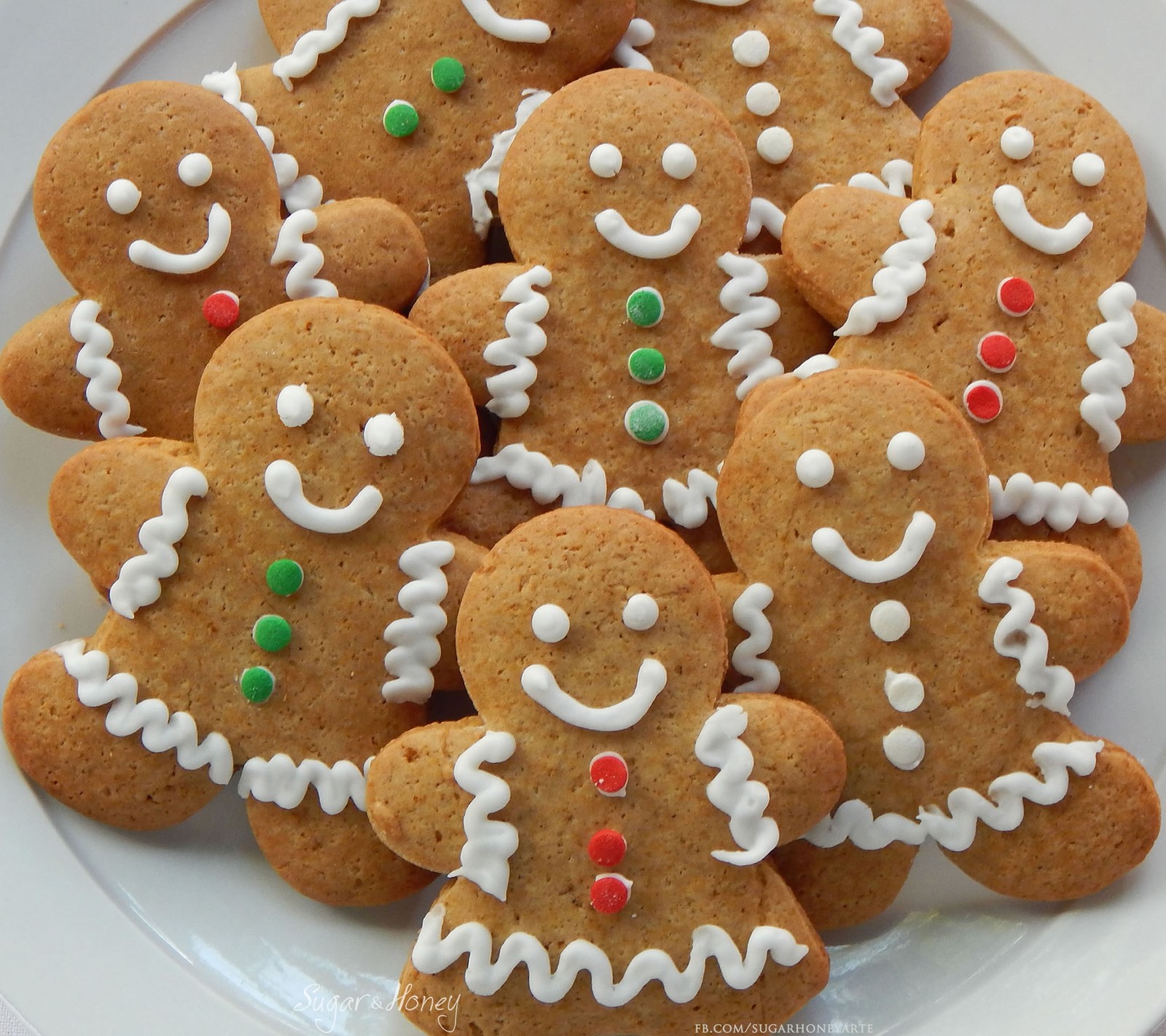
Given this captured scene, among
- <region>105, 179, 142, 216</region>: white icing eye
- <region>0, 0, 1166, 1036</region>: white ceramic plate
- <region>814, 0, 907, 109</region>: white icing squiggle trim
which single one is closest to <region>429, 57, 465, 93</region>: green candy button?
<region>0, 0, 1166, 1036</region>: white ceramic plate

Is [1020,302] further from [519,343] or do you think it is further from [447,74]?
[447,74]

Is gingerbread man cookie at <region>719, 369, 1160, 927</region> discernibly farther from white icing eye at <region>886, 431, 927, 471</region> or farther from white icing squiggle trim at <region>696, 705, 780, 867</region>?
white icing squiggle trim at <region>696, 705, 780, 867</region>

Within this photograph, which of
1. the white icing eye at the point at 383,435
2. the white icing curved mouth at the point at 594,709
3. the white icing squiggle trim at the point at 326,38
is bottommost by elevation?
the white icing curved mouth at the point at 594,709

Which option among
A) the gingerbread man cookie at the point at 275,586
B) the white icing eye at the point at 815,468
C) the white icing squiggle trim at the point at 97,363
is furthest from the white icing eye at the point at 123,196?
the white icing eye at the point at 815,468

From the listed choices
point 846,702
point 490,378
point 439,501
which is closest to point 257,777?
point 439,501

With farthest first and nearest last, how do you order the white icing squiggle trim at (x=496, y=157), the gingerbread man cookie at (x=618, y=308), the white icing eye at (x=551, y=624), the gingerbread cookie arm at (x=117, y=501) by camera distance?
the white icing squiggle trim at (x=496, y=157) < the gingerbread man cookie at (x=618, y=308) < the gingerbread cookie arm at (x=117, y=501) < the white icing eye at (x=551, y=624)

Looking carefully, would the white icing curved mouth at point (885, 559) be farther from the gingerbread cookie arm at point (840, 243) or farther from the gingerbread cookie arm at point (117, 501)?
the gingerbread cookie arm at point (117, 501)
